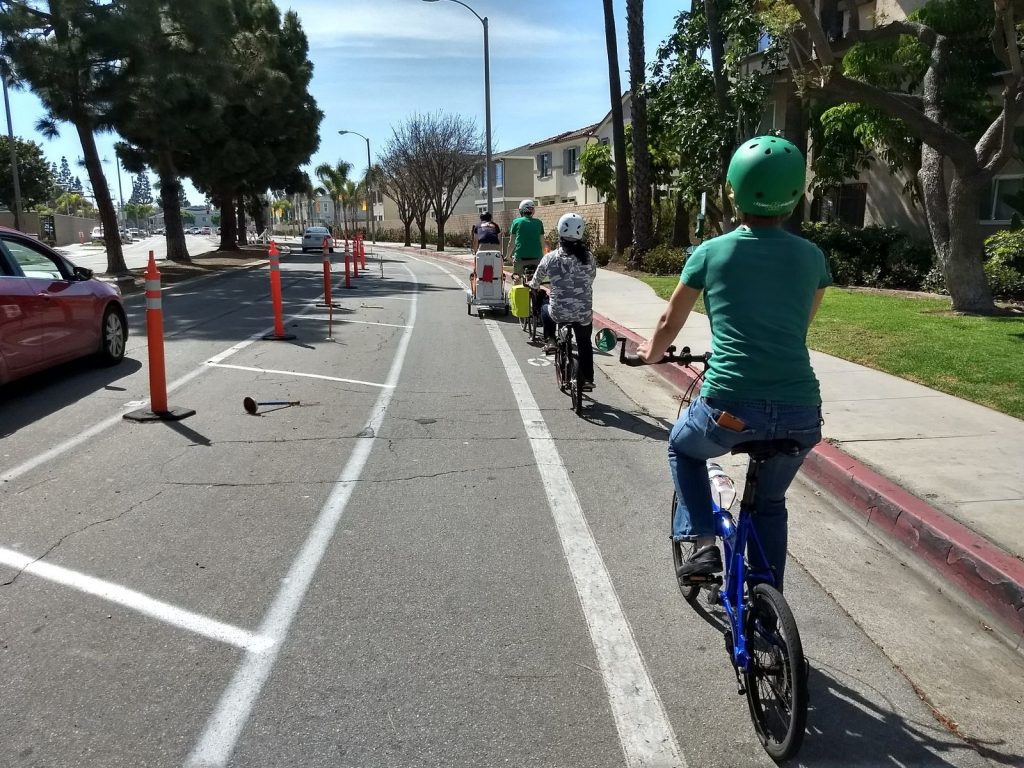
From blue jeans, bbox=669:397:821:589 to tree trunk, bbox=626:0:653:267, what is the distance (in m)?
21.9

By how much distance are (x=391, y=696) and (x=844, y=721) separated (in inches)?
68.7

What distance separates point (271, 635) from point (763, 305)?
100 inches

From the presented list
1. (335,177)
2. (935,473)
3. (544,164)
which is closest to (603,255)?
(935,473)

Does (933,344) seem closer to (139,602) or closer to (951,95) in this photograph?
(951,95)

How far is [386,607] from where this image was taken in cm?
405

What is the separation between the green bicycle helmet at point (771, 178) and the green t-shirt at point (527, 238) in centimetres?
1011

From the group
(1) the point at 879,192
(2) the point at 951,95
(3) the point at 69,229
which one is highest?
(3) the point at 69,229

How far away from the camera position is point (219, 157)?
35.8m

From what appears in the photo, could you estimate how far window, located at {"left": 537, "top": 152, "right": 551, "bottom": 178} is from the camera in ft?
181

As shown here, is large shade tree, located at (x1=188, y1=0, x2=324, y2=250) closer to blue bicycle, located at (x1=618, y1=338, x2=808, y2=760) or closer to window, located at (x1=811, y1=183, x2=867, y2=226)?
window, located at (x1=811, y1=183, x2=867, y2=226)

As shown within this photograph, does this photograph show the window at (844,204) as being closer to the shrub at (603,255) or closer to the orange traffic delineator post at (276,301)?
the shrub at (603,255)

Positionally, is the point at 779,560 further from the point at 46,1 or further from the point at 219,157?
the point at 219,157

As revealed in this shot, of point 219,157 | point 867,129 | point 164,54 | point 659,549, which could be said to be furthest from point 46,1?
point 659,549

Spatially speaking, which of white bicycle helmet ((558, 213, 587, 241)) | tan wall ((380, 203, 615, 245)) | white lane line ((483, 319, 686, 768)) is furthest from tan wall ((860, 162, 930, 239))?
white lane line ((483, 319, 686, 768))
